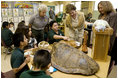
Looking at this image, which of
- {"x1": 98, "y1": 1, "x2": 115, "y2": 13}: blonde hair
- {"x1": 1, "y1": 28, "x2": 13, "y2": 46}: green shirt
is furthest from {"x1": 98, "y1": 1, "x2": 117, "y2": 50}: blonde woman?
{"x1": 1, "y1": 28, "x2": 13, "y2": 46}: green shirt

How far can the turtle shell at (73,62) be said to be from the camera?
1180 mm

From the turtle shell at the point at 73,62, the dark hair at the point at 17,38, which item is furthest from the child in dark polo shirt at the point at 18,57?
the turtle shell at the point at 73,62

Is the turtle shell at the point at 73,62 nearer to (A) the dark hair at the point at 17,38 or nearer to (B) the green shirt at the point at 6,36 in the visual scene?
(A) the dark hair at the point at 17,38

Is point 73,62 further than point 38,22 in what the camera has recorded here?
No

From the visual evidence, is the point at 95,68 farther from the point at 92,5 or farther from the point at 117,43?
the point at 92,5

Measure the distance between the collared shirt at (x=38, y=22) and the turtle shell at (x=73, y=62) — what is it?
1.45 metres

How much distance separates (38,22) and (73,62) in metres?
1.71

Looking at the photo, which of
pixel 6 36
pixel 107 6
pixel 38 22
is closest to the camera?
pixel 107 6

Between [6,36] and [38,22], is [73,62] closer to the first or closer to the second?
[38,22]

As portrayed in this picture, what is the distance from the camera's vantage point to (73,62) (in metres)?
1.24

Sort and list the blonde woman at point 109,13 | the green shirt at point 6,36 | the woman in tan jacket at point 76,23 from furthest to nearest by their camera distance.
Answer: the green shirt at point 6,36, the woman in tan jacket at point 76,23, the blonde woman at point 109,13

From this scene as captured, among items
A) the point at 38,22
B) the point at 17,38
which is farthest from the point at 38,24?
the point at 17,38

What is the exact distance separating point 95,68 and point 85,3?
16.3ft

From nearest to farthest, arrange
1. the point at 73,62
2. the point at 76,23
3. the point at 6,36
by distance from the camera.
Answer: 1. the point at 73,62
2. the point at 76,23
3. the point at 6,36
